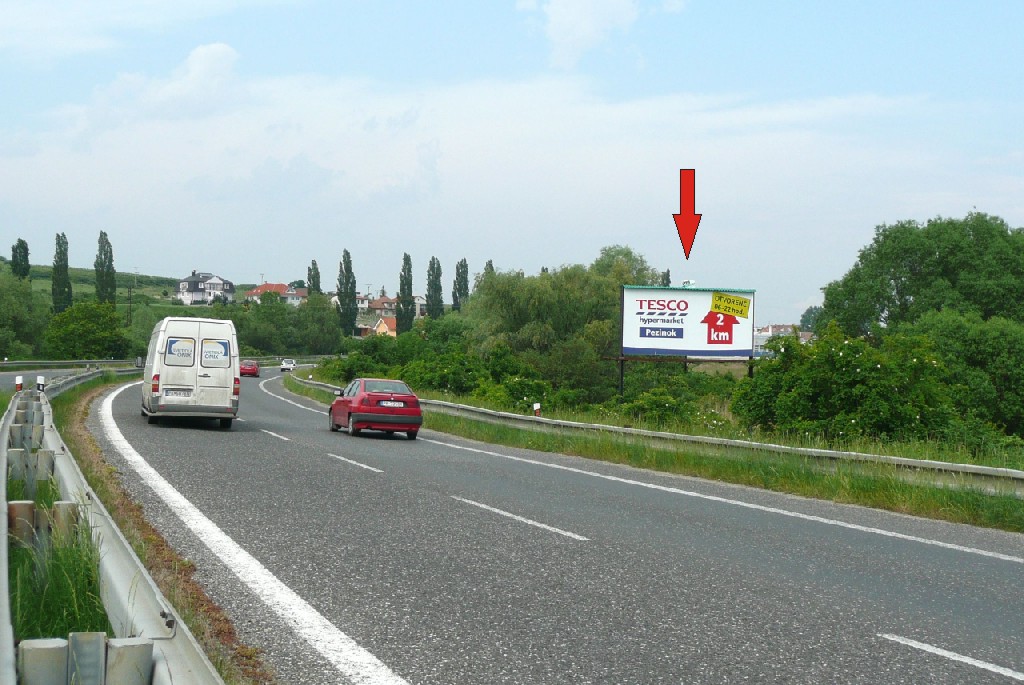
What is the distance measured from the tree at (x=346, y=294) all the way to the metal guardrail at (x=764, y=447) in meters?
115

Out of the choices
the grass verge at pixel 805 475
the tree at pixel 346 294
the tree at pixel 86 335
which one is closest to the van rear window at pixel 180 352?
the grass verge at pixel 805 475

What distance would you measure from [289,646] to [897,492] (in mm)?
9288

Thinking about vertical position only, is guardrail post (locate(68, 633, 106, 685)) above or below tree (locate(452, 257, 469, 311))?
below

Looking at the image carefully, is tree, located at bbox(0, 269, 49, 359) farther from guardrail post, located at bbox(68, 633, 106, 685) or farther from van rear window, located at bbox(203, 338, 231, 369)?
guardrail post, located at bbox(68, 633, 106, 685)

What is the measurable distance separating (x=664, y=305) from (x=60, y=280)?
3823 inches

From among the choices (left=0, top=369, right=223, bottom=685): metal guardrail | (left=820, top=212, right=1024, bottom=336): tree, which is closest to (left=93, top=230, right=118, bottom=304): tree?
(left=820, top=212, right=1024, bottom=336): tree

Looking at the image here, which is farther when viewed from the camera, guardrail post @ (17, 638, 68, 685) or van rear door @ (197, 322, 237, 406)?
van rear door @ (197, 322, 237, 406)

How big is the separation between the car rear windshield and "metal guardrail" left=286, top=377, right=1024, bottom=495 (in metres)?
2.44

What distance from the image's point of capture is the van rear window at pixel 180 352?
23.6m

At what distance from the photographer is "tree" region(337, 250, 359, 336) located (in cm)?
14125

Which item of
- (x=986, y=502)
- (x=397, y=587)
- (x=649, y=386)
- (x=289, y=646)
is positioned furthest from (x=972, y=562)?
(x=649, y=386)

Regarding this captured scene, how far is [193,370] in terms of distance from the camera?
2370 centimetres

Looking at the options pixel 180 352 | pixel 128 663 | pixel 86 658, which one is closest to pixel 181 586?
pixel 86 658

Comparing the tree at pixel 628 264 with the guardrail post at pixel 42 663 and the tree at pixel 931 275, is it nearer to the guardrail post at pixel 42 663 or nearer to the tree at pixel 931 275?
the tree at pixel 931 275
